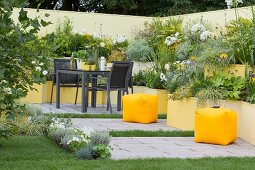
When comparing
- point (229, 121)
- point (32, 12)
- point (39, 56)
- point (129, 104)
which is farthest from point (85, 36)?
point (39, 56)

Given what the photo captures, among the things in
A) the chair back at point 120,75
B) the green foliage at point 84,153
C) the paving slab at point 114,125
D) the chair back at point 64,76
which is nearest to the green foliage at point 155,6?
the chair back at point 64,76

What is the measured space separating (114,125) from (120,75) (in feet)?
6.15

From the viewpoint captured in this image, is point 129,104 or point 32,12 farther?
point 32,12

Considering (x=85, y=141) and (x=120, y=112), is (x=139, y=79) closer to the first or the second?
(x=120, y=112)

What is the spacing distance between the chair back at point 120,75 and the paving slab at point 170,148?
9.65ft

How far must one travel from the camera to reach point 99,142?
5789 millimetres

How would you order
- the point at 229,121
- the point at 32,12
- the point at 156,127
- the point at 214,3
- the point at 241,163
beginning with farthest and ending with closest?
the point at 214,3
the point at 32,12
the point at 156,127
the point at 229,121
the point at 241,163

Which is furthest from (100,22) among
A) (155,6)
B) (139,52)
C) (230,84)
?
(230,84)

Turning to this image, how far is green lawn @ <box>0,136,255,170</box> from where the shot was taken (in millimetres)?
5086

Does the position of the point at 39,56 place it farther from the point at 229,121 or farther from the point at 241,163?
the point at 229,121

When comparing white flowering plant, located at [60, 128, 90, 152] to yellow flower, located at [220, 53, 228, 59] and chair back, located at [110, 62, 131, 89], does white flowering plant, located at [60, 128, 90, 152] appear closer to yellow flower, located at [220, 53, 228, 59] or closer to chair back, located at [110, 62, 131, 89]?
yellow flower, located at [220, 53, 228, 59]

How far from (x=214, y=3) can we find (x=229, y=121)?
16.9m

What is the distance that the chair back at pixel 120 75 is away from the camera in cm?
990

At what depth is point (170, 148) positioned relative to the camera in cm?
640
